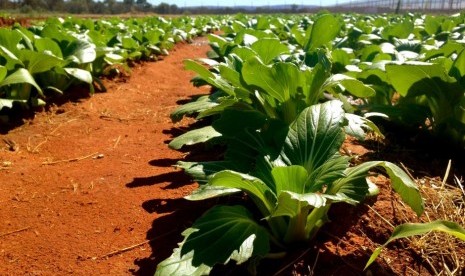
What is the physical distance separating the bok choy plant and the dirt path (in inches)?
13.8

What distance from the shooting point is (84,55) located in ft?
14.2

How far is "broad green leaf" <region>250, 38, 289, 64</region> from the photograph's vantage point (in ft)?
9.49

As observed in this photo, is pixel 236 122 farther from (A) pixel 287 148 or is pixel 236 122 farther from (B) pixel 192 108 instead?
(B) pixel 192 108

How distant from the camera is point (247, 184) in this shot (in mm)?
1514

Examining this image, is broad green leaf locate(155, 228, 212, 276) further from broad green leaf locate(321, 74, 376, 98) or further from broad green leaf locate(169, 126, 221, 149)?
broad green leaf locate(321, 74, 376, 98)

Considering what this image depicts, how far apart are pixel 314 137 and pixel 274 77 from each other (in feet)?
1.43

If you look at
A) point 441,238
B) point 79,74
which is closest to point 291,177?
point 441,238

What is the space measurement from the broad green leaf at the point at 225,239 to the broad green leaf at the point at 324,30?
2.17 metres

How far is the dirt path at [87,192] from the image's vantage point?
1.85 meters

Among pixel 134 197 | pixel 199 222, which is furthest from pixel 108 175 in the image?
pixel 199 222

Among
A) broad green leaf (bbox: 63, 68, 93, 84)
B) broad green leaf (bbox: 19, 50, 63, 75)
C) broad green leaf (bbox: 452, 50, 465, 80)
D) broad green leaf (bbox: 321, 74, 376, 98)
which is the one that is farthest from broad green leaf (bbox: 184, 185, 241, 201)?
broad green leaf (bbox: 63, 68, 93, 84)

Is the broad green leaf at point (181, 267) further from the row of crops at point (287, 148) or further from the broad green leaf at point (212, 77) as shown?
the broad green leaf at point (212, 77)

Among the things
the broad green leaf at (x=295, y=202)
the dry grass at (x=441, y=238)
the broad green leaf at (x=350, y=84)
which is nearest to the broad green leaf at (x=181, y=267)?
the broad green leaf at (x=295, y=202)

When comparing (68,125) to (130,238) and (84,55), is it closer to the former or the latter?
(84,55)
